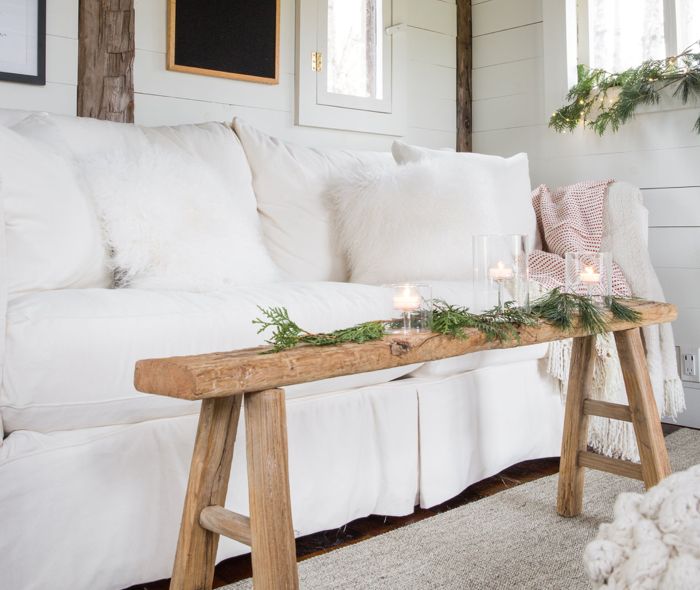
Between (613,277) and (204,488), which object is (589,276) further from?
(204,488)

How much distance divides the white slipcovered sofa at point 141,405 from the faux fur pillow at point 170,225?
0.16ft

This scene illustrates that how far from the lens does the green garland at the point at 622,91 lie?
274 centimetres

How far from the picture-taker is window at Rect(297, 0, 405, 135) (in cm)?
287

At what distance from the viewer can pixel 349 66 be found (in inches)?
121

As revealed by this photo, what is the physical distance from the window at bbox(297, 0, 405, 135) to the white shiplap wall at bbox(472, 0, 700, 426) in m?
0.53

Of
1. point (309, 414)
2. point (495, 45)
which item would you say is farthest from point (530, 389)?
point (495, 45)

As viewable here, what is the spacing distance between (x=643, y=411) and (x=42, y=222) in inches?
55.4

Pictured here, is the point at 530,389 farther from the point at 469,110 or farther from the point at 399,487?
the point at 469,110

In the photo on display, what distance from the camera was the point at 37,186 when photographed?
1.48 m

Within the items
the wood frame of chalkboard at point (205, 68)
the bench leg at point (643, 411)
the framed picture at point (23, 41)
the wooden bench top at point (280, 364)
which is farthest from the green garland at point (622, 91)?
the framed picture at point (23, 41)

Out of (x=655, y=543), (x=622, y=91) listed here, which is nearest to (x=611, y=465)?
(x=655, y=543)

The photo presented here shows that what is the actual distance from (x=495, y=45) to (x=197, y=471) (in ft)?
9.51

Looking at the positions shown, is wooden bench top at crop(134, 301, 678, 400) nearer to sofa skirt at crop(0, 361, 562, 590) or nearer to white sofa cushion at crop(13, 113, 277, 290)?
sofa skirt at crop(0, 361, 562, 590)

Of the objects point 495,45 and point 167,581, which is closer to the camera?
point 167,581
